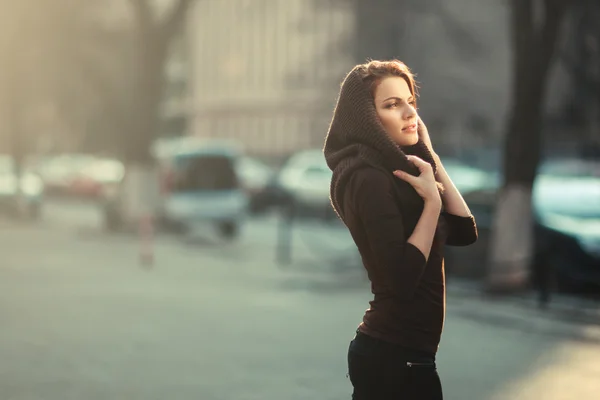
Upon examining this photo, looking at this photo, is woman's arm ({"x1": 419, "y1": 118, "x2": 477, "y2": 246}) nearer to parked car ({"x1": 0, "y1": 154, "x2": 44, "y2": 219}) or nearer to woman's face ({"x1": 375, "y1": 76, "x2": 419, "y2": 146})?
woman's face ({"x1": 375, "y1": 76, "x2": 419, "y2": 146})

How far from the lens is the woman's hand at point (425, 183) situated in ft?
12.1

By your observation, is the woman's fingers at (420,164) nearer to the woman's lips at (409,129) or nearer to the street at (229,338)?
the woman's lips at (409,129)

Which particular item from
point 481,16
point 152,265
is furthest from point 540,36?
point 481,16

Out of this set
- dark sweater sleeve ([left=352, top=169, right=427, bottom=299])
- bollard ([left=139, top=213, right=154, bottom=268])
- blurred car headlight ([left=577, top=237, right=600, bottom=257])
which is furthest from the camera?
bollard ([left=139, top=213, right=154, bottom=268])

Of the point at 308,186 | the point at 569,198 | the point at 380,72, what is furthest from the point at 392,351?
the point at 308,186

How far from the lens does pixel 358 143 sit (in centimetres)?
380

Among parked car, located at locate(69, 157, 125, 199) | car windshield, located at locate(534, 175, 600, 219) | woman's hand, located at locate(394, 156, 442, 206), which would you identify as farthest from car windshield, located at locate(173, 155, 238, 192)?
woman's hand, located at locate(394, 156, 442, 206)

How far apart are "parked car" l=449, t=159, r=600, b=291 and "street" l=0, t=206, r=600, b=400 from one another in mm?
1268

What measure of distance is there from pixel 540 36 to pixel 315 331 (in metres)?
4.82

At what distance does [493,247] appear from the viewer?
14320mm

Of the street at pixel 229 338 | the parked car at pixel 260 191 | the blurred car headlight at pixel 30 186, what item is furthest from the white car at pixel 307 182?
the street at pixel 229 338

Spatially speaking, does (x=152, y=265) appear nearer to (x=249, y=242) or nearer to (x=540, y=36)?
(x=249, y=242)

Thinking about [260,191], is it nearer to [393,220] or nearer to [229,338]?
[229,338]

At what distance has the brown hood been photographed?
12.2 feet
